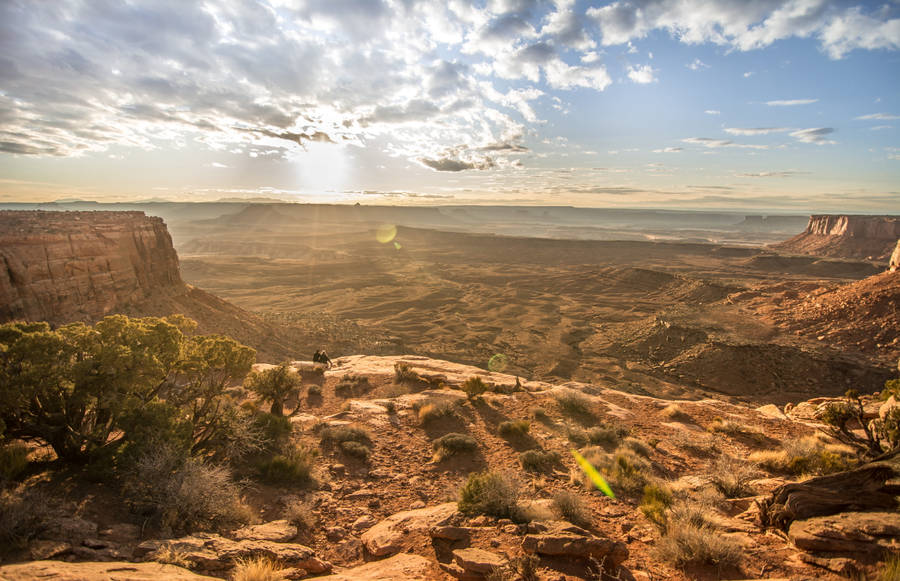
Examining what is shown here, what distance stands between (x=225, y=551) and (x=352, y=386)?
11.0 metres

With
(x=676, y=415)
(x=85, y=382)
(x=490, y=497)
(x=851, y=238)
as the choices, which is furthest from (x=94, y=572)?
(x=851, y=238)

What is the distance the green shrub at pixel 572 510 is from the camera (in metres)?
5.91

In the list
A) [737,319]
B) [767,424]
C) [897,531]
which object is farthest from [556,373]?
[897,531]

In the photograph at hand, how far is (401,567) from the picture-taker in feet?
15.8

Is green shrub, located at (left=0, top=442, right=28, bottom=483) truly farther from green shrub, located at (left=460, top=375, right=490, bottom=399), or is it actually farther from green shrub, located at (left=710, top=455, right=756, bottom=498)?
green shrub, located at (left=710, top=455, right=756, bottom=498)

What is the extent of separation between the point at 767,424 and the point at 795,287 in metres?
38.0

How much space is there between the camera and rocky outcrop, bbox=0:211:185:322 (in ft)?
55.5

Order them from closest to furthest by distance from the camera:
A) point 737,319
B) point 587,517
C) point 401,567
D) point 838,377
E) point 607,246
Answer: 1. point 401,567
2. point 587,517
3. point 838,377
4. point 737,319
5. point 607,246

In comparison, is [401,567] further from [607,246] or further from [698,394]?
[607,246]

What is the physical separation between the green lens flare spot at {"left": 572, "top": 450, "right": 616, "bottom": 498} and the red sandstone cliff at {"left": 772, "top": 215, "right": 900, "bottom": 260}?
114446 millimetres

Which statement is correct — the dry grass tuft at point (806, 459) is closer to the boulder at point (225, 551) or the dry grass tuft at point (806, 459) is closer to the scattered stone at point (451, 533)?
the scattered stone at point (451, 533)

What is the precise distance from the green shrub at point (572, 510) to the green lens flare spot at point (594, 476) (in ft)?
4.13

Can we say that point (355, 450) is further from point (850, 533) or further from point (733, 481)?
point (850, 533)

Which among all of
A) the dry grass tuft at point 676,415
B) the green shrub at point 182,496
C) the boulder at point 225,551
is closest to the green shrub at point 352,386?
the green shrub at point 182,496
